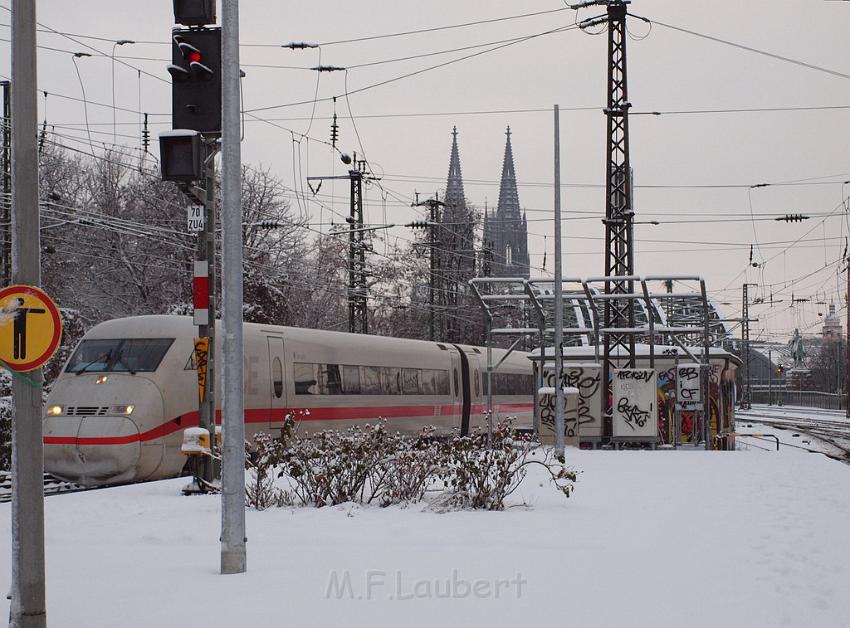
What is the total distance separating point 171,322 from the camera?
20.0m

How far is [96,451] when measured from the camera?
58.9ft

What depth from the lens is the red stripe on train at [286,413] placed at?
18016mm

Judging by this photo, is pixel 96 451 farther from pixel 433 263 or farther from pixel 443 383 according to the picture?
pixel 433 263

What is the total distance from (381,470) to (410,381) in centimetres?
1513

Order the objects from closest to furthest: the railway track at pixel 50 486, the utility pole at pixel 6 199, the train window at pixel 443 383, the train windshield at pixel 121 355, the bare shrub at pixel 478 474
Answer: the bare shrub at pixel 478 474 < the railway track at pixel 50 486 < the train windshield at pixel 121 355 < the train window at pixel 443 383 < the utility pole at pixel 6 199

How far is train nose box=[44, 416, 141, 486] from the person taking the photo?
1789 cm

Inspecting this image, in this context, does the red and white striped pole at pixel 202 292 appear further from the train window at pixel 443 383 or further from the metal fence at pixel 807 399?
the metal fence at pixel 807 399

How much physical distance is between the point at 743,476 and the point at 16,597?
13.8 metres

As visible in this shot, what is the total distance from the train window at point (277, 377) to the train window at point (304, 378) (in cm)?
58

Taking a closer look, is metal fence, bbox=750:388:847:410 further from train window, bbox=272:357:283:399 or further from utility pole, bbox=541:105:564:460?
train window, bbox=272:357:283:399

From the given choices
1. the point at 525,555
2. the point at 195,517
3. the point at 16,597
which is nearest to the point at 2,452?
the point at 195,517

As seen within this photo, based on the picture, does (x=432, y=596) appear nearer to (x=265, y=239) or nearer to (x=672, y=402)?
(x=672, y=402)

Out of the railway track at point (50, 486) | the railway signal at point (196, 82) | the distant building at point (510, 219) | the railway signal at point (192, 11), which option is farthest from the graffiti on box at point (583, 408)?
the distant building at point (510, 219)

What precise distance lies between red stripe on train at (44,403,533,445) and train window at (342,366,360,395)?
0.38m
